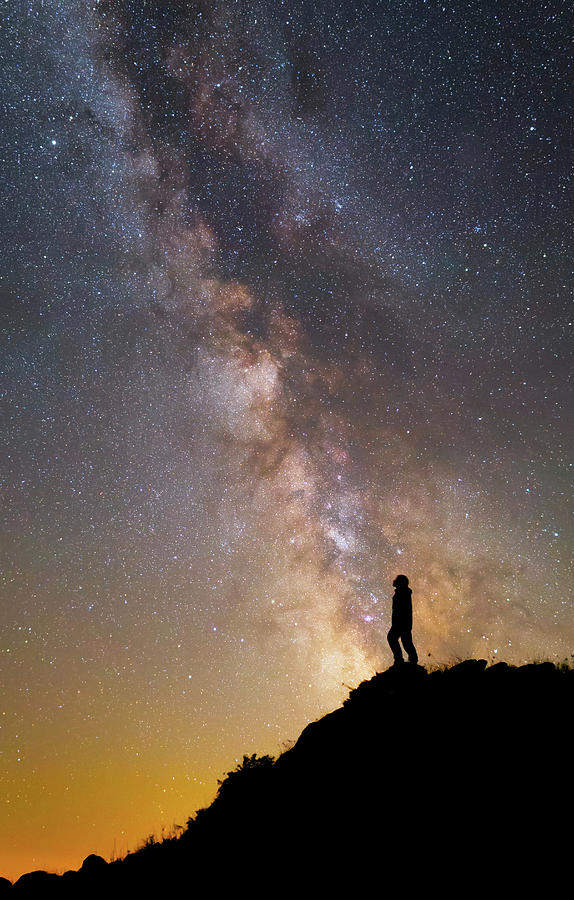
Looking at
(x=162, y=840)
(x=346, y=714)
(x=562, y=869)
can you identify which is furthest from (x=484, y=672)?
(x=162, y=840)

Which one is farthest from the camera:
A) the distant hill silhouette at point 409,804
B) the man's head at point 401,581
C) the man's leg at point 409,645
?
the man's head at point 401,581

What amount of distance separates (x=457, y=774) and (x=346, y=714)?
3.13m

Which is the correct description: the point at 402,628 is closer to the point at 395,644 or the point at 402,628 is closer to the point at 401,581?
the point at 395,644

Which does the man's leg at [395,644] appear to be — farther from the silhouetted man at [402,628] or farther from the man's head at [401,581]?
the man's head at [401,581]

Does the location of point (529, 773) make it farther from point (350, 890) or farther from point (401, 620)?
point (401, 620)

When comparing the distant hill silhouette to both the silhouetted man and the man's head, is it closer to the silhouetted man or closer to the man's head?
the silhouetted man

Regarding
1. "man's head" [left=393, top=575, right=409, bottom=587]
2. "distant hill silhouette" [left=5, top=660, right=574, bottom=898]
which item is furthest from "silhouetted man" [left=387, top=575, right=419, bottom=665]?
"distant hill silhouette" [left=5, top=660, right=574, bottom=898]

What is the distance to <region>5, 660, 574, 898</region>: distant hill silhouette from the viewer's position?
5625 mm

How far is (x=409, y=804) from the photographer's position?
22.0 ft

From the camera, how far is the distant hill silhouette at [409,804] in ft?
18.5

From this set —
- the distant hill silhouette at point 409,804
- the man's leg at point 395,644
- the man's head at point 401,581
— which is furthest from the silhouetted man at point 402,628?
the distant hill silhouette at point 409,804

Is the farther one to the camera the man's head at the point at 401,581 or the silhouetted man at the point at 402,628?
the man's head at the point at 401,581

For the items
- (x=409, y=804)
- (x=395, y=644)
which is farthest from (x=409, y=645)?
(x=409, y=804)

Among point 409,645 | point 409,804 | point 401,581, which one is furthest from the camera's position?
point 401,581
